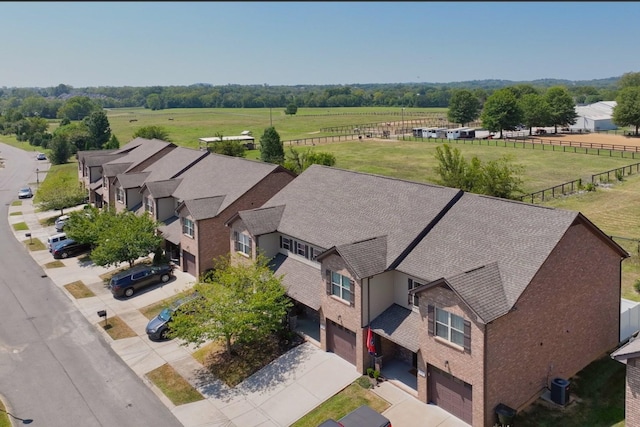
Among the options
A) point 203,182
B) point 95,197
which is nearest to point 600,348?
point 203,182

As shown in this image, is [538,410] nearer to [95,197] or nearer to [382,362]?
[382,362]

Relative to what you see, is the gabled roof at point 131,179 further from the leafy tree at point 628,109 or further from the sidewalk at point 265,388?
the leafy tree at point 628,109

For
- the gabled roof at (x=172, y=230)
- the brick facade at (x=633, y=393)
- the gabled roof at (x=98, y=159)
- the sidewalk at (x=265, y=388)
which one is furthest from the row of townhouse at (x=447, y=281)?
the gabled roof at (x=98, y=159)

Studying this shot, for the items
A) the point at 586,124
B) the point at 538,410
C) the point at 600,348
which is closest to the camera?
the point at 538,410

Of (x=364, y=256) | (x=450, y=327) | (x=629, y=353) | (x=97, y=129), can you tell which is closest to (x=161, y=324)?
(x=364, y=256)

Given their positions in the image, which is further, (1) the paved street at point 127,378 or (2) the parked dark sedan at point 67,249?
(2) the parked dark sedan at point 67,249
